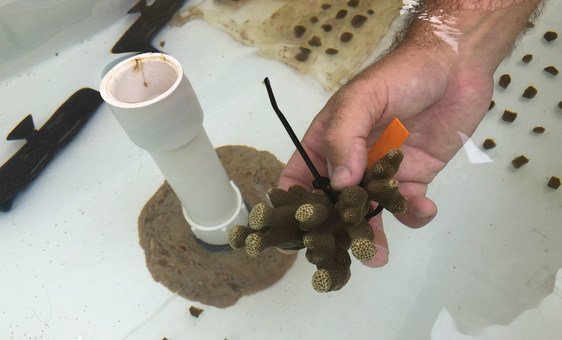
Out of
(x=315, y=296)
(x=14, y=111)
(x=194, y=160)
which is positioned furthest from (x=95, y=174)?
(x=315, y=296)

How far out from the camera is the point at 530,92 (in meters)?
1.68

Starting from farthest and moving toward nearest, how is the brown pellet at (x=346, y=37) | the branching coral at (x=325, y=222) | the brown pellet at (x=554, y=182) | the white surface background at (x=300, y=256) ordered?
the brown pellet at (x=346, y=37)
the brown pellet at (x=554, y=182)
the white surface background at (x=300, y=256)
the branching coral at (x=325, y=222)

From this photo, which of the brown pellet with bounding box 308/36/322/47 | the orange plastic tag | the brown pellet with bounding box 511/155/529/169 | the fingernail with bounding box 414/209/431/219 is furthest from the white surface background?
the orange plastic tag

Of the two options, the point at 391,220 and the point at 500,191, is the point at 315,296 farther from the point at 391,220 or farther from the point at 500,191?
the point at 500,191

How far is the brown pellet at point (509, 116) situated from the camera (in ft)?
5.38

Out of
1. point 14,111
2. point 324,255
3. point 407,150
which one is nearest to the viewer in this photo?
point 324,255

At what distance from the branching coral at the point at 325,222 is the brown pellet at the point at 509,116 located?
961mm

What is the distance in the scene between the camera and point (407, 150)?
4.12 feet

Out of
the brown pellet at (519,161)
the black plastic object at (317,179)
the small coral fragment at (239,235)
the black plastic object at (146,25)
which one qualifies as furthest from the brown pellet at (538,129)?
the black plastic object at (146,25)

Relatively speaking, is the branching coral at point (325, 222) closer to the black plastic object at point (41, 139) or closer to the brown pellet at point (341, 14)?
the black plastic object at point (41, 139)

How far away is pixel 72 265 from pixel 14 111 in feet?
2.21

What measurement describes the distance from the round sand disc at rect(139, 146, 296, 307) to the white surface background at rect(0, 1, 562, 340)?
1.4 inches

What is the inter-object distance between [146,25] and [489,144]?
135 centimetres

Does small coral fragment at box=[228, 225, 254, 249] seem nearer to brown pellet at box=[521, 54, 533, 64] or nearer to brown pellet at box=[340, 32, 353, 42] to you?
brown pellet at box=[340, 32, 353, 42]
